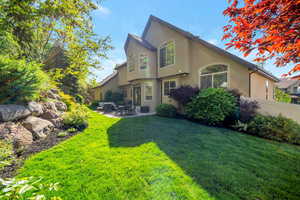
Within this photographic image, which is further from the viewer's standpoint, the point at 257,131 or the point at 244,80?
the point at 244,80

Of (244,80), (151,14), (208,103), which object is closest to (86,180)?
(208,103)

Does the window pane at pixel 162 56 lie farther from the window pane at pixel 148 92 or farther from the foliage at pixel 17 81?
the foliage at pixel 17 81

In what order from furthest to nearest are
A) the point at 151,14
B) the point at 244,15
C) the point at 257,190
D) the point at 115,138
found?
the point at 151,14, the point at 115,138, the point at 244,15, the point at 257,190

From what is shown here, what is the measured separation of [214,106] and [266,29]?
4.32m

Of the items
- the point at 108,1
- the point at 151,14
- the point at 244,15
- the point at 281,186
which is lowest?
the point at 281,186

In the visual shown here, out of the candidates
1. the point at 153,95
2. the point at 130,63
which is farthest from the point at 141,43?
the point at 153,95

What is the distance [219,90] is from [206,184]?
6.29 meters

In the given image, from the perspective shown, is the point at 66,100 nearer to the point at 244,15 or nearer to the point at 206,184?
the point at 206,184

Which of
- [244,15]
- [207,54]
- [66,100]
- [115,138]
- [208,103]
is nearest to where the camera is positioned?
[244,15]

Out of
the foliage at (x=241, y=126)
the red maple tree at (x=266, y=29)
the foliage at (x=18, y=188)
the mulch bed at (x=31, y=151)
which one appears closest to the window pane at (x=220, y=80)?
the foliage at (x=241, y=126)

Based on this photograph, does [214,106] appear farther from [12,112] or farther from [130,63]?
[130,63]

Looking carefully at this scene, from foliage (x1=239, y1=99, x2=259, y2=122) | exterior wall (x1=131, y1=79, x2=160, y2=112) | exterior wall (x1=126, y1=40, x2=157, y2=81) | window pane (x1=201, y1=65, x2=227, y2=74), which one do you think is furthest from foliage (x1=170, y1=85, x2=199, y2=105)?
exterior wall (x1=126, y1=40, x2=157, y2=81)

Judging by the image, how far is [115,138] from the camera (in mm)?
5145

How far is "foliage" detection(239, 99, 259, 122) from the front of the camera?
6.65 metres
